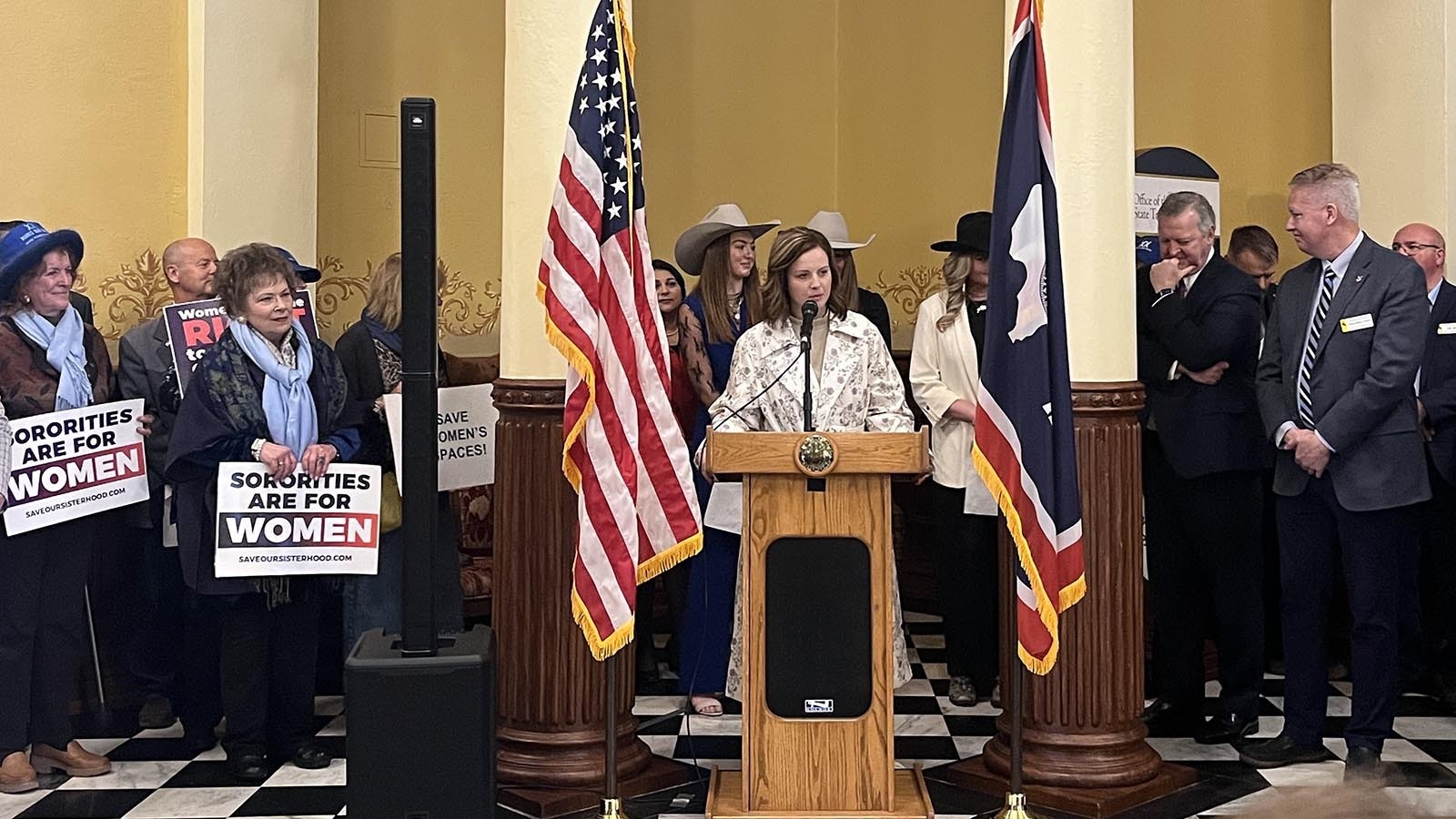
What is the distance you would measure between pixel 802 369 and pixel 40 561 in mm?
2409

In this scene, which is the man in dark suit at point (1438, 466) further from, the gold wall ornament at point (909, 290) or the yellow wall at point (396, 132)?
the yellow wall at point (396, 132)

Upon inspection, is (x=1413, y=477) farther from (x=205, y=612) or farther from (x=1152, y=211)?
(x=205, y=612)

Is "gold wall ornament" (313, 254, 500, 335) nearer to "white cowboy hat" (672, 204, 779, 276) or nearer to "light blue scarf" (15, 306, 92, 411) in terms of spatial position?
"white cowboy hat" (672, 204, 779, 276)

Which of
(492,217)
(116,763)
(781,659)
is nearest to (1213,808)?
(781,659)

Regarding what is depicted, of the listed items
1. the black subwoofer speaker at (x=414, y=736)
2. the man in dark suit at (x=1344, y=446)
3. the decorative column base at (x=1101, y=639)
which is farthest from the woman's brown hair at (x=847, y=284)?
the black subwoofer speaker at (x=414, y=736)

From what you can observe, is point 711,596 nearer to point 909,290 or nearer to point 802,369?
point 802,369

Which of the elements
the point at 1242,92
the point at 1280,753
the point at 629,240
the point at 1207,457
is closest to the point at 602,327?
the point at 629,240

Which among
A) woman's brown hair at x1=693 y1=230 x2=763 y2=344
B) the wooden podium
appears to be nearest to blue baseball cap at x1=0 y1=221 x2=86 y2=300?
woman's brown hair at x1=693 y1=230 x2=763 y2=344

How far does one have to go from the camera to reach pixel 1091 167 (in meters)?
4.34

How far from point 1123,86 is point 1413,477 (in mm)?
1459

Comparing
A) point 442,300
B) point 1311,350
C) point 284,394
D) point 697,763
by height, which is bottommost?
point 697,763

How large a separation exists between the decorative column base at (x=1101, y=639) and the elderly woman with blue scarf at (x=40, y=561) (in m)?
2.86

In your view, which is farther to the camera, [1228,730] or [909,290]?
[909,290]

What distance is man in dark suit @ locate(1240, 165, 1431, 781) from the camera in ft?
14.4
